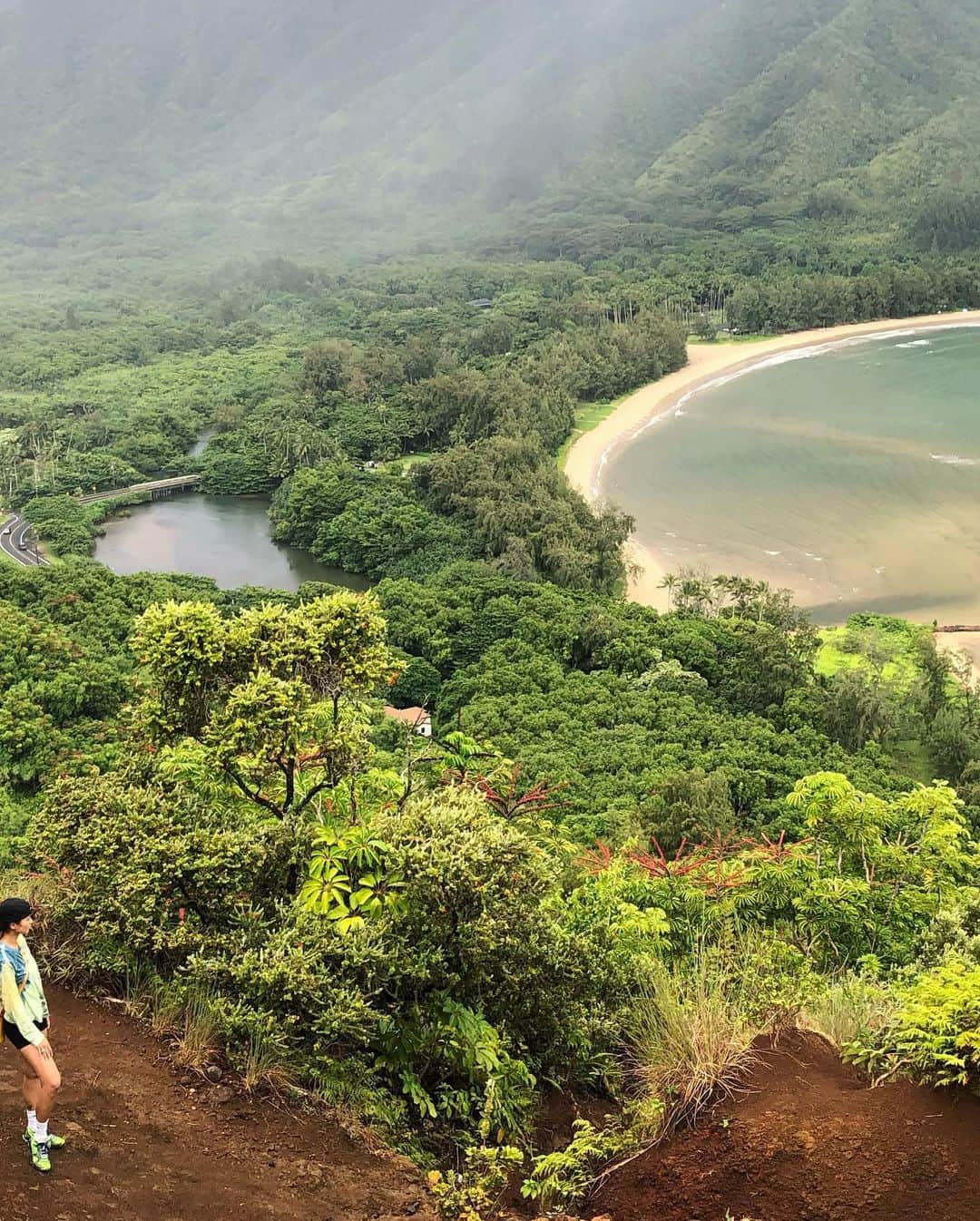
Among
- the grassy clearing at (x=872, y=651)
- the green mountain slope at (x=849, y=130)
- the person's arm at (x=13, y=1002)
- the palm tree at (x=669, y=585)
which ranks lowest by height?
the grassy clearing at (x=872, y=651)

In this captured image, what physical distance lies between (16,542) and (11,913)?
49.9m

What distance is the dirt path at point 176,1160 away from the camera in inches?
219

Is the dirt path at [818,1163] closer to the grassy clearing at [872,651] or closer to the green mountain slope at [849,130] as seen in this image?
the grassy clearing at [872,651]

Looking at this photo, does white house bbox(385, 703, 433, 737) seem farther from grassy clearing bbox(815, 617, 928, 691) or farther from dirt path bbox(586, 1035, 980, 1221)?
dirt path bbox(586, 1035, 980, 1221)

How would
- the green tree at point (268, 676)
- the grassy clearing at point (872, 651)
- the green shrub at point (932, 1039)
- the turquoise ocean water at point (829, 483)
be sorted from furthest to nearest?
1. the turquoise ocean water at point (829, 483)
2. the grassy clearing at point (872, 651)
3. the green tree at point (268, 676)
4. the green shrub at point (932, 1039)

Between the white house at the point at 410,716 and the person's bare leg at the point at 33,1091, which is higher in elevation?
the person's bare leg at the point at 33,1091

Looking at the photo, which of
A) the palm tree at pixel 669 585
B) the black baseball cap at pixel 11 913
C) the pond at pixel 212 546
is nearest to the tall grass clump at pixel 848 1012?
the black baseball cap at pixel 11 913

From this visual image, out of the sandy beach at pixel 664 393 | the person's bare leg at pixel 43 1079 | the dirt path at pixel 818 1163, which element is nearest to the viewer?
the dirt path at pixel 818 1163

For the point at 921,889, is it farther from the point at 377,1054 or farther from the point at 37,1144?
the point at 37,1144

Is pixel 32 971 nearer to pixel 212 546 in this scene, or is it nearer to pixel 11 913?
pixel 11 913

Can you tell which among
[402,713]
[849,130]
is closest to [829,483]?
[402,713]

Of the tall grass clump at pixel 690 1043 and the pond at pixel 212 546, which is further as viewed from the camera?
the pond at pixel 212 546

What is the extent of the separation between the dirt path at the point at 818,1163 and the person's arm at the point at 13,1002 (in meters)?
3.23

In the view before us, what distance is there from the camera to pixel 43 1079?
562 cm
